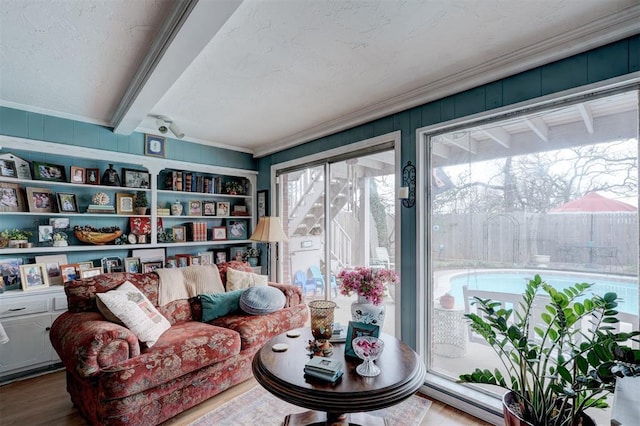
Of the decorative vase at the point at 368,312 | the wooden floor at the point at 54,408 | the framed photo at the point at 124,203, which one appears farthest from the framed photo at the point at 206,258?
the decorative vase at the point at 368,312

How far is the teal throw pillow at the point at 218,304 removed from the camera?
294 centimetres

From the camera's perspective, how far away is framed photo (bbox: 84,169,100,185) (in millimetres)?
3404

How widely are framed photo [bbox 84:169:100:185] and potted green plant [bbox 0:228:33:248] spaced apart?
75 cm

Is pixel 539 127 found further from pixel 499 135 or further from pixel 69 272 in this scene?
pixel 69 272

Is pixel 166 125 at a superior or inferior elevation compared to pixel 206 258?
superior

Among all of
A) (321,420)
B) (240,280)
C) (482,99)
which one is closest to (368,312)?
(321,420)

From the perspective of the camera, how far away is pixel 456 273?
265 cm

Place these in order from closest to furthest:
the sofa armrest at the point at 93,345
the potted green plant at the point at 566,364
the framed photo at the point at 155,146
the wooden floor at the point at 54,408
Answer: the potted green plant at the point at 566,364
the sofa armrest at the point at 93,345
the wooden floor at the point at 54,408
the framed photo at the point at 155,146

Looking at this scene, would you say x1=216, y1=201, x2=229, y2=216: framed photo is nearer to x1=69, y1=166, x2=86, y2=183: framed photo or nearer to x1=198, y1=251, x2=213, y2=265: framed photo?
x1=198, y1=251, x2=213, y2=265: framed photo

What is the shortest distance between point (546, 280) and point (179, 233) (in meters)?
4.01

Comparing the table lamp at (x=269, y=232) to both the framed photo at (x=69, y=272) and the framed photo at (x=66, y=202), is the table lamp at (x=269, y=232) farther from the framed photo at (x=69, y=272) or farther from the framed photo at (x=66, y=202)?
the framed photo at (x=66, y=202)

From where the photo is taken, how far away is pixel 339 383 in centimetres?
154

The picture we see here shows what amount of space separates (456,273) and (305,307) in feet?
5.20

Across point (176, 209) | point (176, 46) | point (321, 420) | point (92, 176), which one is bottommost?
point (321, 420)
